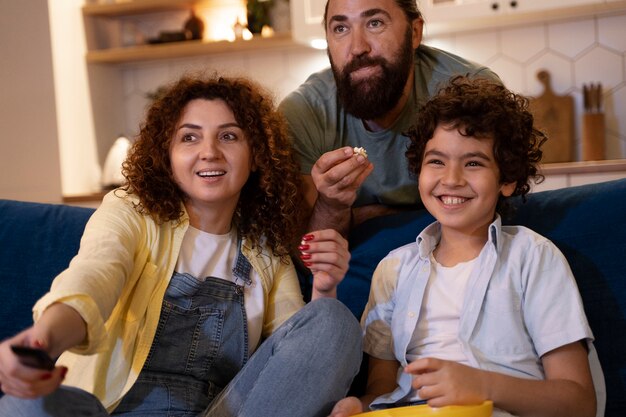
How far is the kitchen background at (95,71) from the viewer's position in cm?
313

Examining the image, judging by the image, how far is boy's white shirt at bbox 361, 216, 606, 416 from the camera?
1.32m

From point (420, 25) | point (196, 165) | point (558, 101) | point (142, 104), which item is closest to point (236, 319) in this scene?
point (196, 165)

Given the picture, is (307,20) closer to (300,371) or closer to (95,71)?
(95,71)

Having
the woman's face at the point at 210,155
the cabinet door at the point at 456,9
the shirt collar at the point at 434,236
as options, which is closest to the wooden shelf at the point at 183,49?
the cabinet door at the point at 456,9

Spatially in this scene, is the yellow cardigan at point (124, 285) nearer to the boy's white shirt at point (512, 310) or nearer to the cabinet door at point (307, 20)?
the boy's white shirt at point (512, 310)

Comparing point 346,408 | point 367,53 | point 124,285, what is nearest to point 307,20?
point 367,53

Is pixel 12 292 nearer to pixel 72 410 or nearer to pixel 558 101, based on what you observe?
pixel 72 410

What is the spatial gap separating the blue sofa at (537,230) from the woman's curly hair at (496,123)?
0.11m

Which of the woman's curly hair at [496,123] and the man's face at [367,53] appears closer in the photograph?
the woman's curly hair at [496,123]

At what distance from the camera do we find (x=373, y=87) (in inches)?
76.4

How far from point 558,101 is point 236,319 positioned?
2.13 meters

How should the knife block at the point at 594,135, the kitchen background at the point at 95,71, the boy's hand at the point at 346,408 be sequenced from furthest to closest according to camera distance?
1. the kitchen background at the point at 95,71
2. the knife block at the point at 594,135
3. the boy's hand at the point at 346,408

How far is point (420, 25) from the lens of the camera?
7.02 feet

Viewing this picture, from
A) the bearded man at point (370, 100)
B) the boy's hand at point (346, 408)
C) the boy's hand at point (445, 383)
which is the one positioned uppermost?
the bearded man at point (370, 100)
